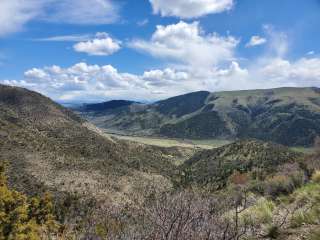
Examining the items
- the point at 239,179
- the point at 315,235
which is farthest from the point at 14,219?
the point at 239,179

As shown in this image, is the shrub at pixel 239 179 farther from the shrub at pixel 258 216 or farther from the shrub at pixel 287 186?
the shrub at pixel 258 216

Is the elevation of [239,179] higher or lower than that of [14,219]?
lower

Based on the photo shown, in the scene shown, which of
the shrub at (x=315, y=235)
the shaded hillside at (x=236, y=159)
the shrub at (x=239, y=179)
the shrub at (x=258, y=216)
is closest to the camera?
the shrub at (x=315, y=235)

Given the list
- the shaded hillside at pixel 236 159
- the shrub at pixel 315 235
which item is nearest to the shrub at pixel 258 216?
the shrub at pixel 315 235

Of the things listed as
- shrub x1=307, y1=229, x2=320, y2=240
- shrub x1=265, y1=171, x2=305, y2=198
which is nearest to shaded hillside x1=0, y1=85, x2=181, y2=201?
shrub x1=265, y1=171, x2=305, y2=198

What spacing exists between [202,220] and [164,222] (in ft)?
2.45

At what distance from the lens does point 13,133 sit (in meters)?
90.0

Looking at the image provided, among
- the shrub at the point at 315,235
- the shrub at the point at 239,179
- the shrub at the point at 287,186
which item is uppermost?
the shrub at the point at 315,235

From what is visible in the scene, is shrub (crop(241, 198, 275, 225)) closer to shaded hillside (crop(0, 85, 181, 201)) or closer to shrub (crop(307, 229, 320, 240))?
shrub (crop(307, 229, 320, 240))

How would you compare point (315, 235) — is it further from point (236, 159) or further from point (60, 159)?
point (236, 159)

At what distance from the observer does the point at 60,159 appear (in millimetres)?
87000

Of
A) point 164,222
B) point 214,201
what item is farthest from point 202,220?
point 214,201

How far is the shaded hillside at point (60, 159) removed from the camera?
7244cm

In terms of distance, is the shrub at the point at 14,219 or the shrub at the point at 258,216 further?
the shrub at the point at 14,219
